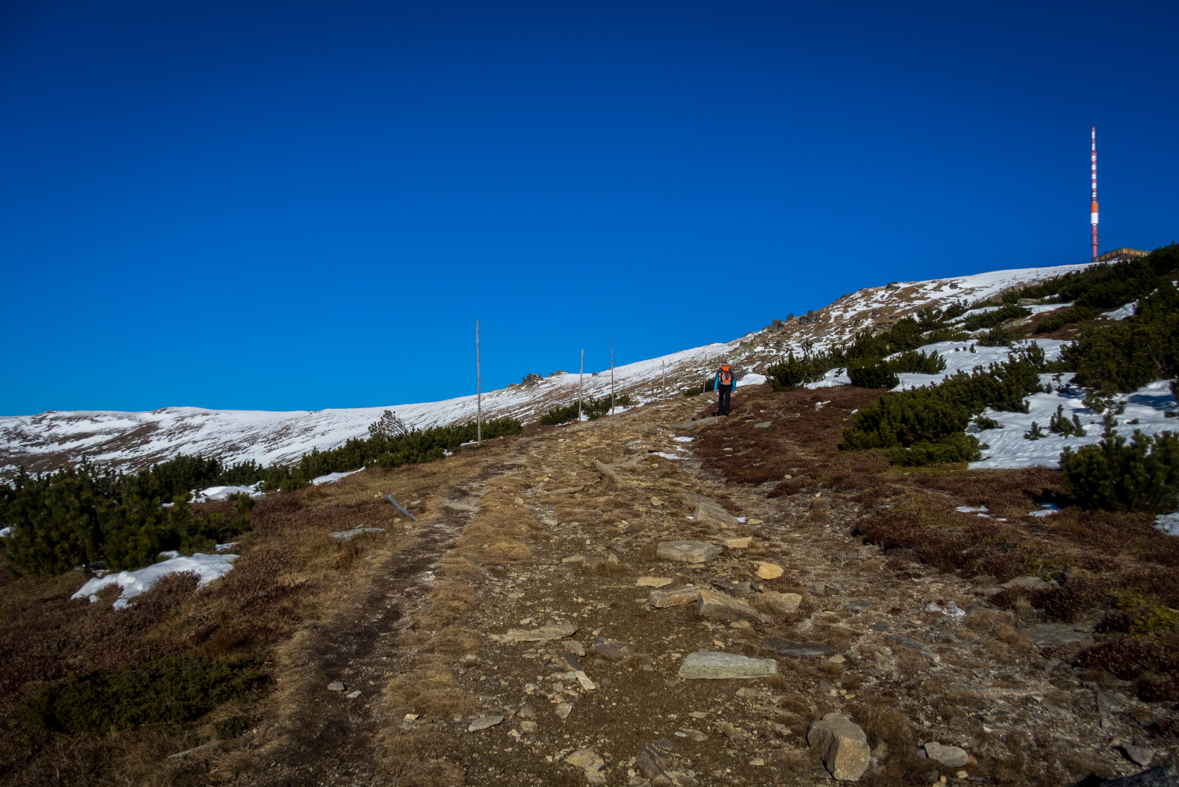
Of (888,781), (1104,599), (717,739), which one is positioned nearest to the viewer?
(888,781)

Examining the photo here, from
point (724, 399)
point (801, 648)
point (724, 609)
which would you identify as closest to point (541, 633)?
point (724, 609)

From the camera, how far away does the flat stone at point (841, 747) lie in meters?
4.34

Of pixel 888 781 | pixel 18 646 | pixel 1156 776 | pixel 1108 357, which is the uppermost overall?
pixel 1108 357

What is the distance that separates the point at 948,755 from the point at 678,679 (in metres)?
2.32

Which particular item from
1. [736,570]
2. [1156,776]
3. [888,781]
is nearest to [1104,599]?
[1156,776]

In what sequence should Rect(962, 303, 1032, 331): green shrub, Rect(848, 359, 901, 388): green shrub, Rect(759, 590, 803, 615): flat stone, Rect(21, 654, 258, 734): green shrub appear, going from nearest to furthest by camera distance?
Rect(21, 654, 258, 734): green shrub → Rect(759, 590, 803, 615): flat stone → Rect(848, 359, 901, 388): green shrub → Rect(962, 303, 1032, 331): green shrub

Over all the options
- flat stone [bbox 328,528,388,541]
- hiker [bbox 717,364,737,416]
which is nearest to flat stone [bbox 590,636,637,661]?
flat stone [bbox 328,528,388,541]

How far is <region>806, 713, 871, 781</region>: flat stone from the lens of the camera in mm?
4336

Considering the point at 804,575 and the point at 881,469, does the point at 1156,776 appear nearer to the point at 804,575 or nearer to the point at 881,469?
the point at 804,575

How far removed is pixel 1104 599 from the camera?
607 cm

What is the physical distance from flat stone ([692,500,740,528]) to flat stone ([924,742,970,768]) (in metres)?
6.96

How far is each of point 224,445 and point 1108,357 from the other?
109m

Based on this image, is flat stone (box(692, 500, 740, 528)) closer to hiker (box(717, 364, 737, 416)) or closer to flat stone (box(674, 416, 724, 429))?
flat stone (box(674, 416, 724, 429))

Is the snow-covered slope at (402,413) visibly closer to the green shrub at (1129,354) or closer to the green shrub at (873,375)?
the green shrub at (873,375)
